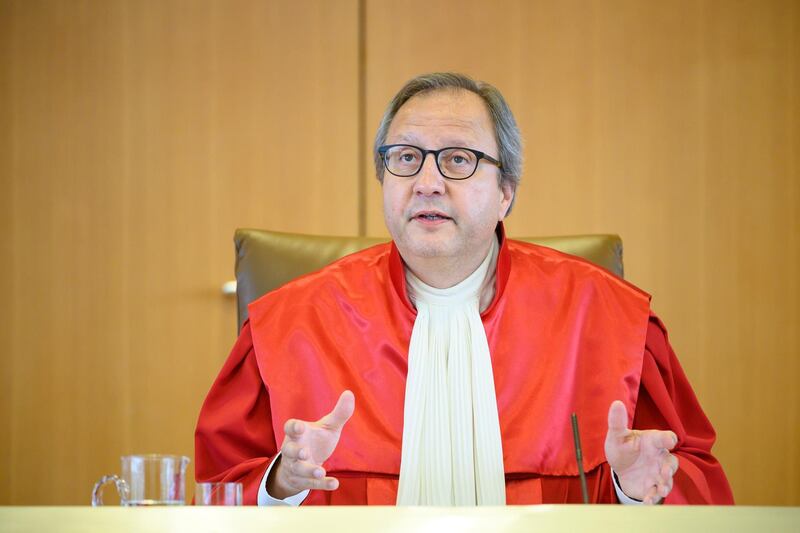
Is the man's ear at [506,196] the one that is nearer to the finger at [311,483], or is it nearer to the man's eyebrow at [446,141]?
the man's eyebrow at [446,141]

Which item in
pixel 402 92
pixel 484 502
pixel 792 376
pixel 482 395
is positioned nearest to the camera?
pixel 484 502

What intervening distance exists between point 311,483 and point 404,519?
97 centimetres

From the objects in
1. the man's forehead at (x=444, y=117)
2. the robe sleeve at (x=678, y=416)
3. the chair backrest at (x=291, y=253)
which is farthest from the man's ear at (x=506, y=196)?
the robe sleeve at (x=678, y=416)

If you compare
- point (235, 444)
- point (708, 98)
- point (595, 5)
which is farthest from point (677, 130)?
point (235, 444)

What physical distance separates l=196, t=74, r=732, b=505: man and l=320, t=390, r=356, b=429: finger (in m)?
0.35

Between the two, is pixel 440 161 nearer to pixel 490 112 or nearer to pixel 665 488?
pixel 490 112

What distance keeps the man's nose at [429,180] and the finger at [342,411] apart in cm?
65

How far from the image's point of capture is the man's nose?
2.09m

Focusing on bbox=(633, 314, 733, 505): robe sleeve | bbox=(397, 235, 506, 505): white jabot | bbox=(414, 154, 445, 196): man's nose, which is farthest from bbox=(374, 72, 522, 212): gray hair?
bbox=(633, 314, 733, 505): robe sleeve

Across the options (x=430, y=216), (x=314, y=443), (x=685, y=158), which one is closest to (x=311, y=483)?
(x=314, y=443)

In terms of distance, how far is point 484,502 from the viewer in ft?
6.27

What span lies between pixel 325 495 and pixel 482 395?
360 millimetres

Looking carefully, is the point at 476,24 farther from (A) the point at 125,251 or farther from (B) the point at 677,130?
(A) the point at 125,251

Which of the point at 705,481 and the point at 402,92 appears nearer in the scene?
the point at 705,481
